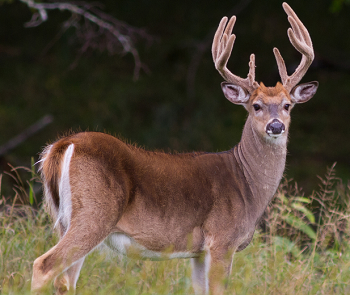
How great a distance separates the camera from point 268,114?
4.23 metres

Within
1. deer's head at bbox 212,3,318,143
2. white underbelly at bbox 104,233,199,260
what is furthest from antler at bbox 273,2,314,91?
white underbelly at bbox 104,233,199,260

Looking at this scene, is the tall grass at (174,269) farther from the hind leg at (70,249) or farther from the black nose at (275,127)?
the black nose at (275,127)

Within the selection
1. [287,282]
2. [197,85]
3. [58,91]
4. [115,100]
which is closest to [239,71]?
[197,85]

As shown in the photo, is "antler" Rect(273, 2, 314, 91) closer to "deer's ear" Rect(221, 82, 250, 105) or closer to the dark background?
"deer's ear" Rect(221, 82, 250, 105)

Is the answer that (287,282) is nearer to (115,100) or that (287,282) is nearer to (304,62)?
(304,62)

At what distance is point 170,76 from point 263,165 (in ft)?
27.1

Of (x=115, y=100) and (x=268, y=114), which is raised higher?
(x=268, y=114)

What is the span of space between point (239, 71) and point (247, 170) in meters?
7.72

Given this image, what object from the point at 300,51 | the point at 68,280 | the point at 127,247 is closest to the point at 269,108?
the point at 300,51

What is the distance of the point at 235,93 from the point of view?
4.52 metres

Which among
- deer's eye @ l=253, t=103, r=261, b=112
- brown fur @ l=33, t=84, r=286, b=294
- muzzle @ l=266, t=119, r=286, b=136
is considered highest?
deer's eye @ l=253, t=103, r=261, b=112

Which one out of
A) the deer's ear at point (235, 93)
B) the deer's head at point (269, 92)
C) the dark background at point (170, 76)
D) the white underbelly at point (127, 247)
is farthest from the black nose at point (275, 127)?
the dark background at point (170, 76)

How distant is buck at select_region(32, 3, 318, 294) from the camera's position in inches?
141

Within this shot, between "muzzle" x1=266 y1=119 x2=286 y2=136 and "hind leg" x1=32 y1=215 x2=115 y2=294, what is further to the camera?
"muzzle" x1=266 y1=119 x2=286 y2=136
